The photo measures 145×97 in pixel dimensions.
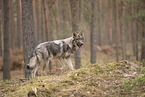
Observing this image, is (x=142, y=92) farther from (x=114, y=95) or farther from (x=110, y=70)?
(x=110, y=70)

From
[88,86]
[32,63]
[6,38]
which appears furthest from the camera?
[6,38]

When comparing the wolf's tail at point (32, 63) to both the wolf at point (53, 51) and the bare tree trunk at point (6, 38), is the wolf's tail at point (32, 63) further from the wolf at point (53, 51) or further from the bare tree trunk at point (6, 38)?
the bare tree trunk at point (6, 38)

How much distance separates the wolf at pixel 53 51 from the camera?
23.9 feet

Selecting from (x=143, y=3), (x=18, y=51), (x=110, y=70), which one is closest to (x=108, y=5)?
(x=143, y=3)

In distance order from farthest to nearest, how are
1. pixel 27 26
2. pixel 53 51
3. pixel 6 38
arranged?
1. pixel 6 38
2. pixel 27 26
3. pixel 53 51

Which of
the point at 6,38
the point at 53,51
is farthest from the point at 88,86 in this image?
the point at 6,38

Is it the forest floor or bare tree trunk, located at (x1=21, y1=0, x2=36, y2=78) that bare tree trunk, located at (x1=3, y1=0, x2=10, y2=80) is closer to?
bare tree trunk, located at (x1=21, y1=0, x2=36, y2=78)

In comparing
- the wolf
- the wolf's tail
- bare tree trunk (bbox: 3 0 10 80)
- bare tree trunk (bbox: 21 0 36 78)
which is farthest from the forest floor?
bare tree trunk (bbox: 3 0 10 80)

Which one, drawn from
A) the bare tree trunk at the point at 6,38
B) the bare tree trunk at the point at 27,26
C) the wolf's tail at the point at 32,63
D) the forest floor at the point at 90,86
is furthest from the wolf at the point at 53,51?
the bare tree trunk at the point at 6,38

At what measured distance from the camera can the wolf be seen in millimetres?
7281

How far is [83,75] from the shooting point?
236 inches

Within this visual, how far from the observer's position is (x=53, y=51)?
7.69 meters

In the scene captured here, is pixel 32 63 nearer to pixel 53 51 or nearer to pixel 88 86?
pixel 53 51

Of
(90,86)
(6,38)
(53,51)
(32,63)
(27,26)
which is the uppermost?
(27,26)
